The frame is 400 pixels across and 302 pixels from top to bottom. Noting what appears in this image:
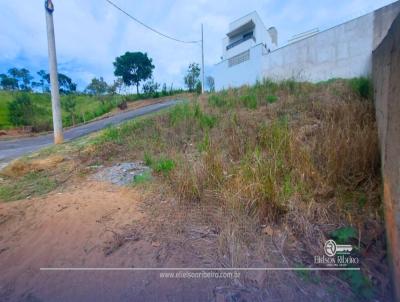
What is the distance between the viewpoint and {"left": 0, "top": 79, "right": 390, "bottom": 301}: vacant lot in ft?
4.82

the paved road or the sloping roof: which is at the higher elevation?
the sloping roof

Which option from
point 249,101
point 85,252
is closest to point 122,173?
point 85,252

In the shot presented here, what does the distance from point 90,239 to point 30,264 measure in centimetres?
45

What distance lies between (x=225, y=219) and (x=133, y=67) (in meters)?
26.9

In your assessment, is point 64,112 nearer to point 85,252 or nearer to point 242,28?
point 242,28

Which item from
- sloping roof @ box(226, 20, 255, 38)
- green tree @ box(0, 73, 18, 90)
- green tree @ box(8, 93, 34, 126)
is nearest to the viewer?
green tree @ box(8, 93, 34, 126)

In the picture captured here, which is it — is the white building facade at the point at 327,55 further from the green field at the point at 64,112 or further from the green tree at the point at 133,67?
the green tree at the point at 133,67

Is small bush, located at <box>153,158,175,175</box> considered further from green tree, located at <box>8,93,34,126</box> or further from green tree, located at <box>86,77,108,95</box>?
green tree, located at <box>86,77,108,95</box>

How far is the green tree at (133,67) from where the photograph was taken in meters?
24.8

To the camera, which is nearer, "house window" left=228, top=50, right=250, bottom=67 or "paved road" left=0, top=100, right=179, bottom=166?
"paved road" left=0, top=100, right=179, bottom=166

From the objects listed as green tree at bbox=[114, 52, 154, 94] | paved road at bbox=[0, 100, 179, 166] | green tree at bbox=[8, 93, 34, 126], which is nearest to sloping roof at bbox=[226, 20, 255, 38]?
green tree at bbox=[114, 52, 154, 94]

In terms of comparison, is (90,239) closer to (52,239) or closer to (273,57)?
(52,239)

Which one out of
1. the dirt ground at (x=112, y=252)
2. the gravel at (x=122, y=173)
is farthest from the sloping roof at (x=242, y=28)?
the dirt ground at (x=112, y=252)

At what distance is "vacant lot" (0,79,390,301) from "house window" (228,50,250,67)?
12.3 metres
